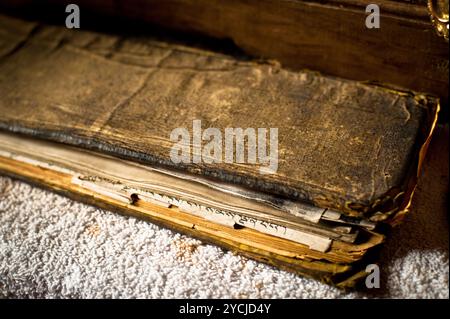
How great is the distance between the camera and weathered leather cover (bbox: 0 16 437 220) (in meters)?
0.79

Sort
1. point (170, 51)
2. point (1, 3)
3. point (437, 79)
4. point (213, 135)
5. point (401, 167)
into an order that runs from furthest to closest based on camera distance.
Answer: point (1, 3), point (170, 51), point (437, 79), point (213, 135), point (401, 167)

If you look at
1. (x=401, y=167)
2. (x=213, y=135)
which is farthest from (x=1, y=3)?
(x=401, y=167)

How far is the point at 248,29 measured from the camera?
1.08m

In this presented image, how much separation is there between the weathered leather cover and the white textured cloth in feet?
0.46

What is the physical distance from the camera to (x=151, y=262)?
2.73 feet

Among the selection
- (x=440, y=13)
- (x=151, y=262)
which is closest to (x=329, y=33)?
(x=440, y=13)

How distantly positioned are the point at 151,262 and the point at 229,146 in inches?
9.9

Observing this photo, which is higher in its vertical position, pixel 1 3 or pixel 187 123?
pixel 1 3

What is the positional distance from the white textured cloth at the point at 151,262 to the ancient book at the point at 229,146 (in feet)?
0.09

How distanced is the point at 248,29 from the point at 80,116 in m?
0.43

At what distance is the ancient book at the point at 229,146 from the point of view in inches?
30.4

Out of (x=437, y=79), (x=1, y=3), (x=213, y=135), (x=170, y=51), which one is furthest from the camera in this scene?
(x=1, y=3)

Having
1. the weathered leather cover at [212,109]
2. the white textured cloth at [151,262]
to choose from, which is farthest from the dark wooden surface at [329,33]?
the white textured cloth at [151,262]
